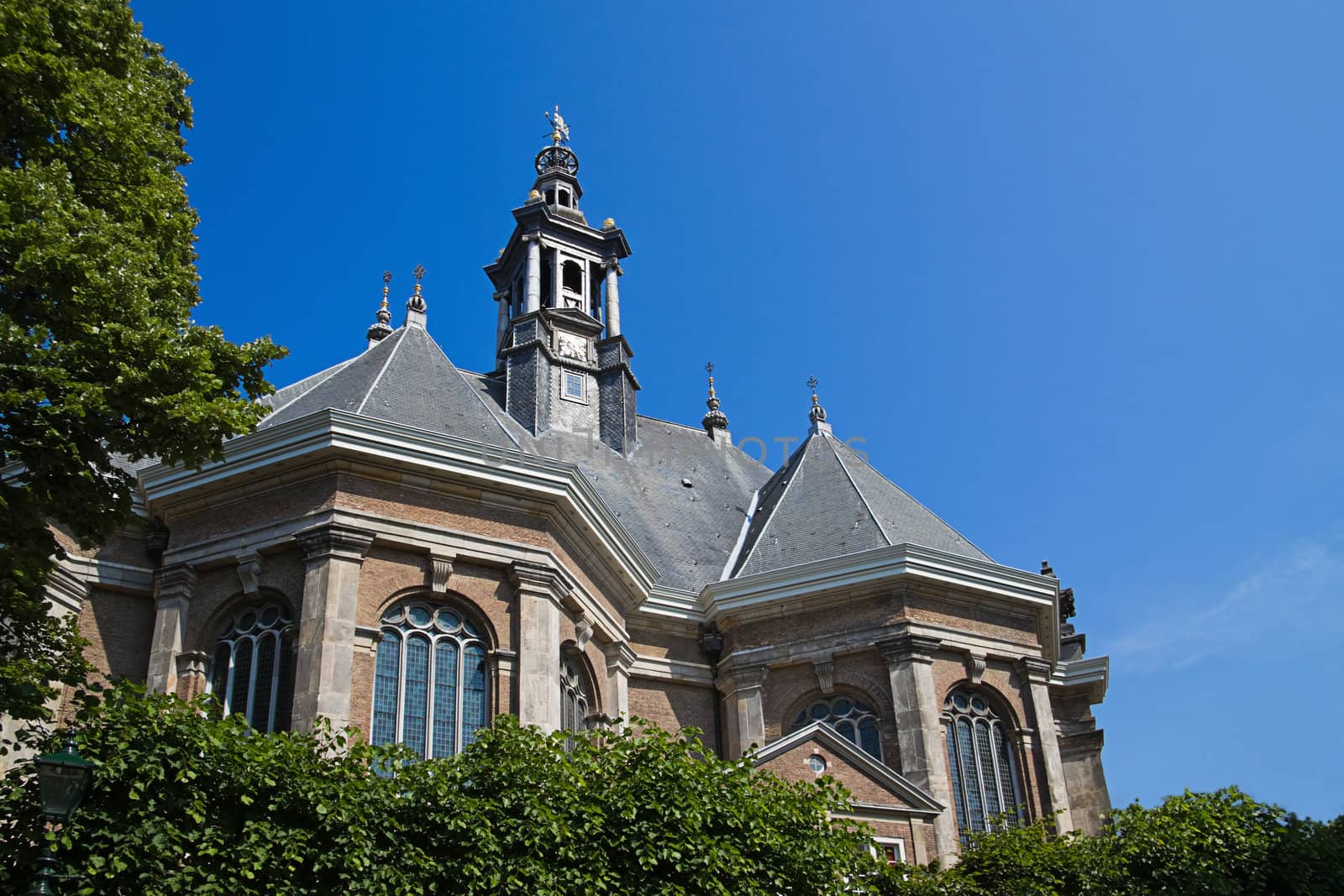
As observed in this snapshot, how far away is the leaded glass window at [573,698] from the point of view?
72.7ft

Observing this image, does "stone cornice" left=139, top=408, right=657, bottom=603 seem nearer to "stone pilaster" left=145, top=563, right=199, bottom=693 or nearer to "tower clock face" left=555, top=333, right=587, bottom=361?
"stone pilaster" left=145, top=563, right=199, bottom=693

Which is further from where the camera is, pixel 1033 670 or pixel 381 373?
pixel 1033 670

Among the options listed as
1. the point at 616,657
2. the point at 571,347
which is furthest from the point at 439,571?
the point at 571,347

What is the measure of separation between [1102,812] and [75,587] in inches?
895

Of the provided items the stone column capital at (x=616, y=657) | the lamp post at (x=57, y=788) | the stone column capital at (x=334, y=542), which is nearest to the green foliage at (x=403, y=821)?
the lamp post at (x=57, y=788)

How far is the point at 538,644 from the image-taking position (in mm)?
20891

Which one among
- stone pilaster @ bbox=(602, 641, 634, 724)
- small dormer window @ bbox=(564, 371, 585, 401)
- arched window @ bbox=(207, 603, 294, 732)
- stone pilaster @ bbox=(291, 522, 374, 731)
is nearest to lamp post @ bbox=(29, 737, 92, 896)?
stone pilaster @ bbox=(291, 522, 374, 731)

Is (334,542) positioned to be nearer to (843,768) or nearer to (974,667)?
(843,768)

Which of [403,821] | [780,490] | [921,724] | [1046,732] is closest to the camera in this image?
[403,821]

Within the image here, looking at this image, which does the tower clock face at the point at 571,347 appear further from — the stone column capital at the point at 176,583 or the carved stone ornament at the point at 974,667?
the stone column capital at the point at 176,583

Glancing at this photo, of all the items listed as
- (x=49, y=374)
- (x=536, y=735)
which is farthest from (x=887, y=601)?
(x=49, y=374)

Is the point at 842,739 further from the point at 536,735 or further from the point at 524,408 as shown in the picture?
the point at 524,408

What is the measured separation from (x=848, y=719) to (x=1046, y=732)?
4050mm

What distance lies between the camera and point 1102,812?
2925 centimetres
